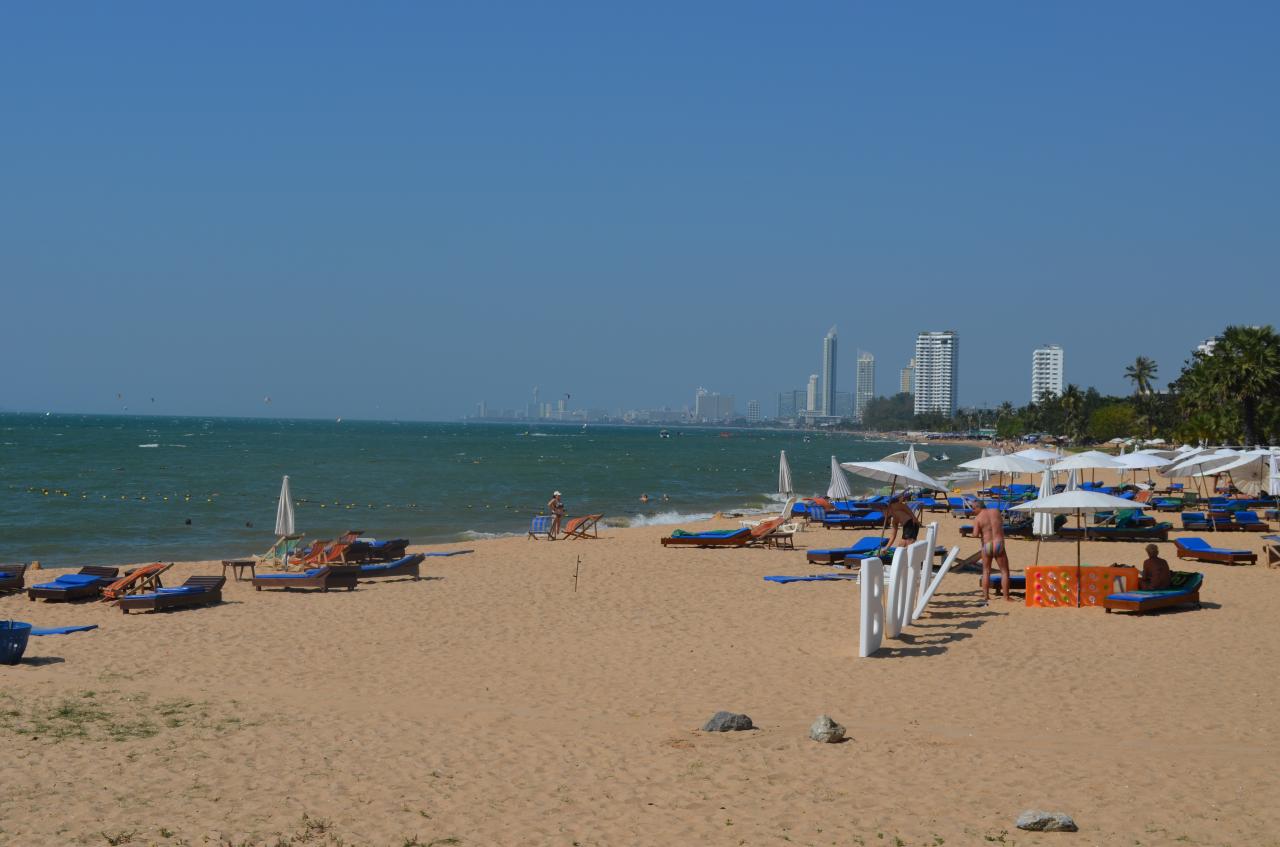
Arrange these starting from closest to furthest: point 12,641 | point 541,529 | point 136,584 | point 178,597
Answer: point 12,641 < point 178,597 < point 136,584 < point 541,529

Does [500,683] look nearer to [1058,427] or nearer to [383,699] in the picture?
[383,699]

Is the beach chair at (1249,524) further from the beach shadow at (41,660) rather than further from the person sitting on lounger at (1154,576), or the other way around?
the beach shadow at (41,660)

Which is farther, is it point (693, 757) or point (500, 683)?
point (500, 683)

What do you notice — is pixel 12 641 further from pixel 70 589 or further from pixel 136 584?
pixel 136 584

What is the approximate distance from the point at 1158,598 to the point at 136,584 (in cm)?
1452

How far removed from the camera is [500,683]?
35.6ft

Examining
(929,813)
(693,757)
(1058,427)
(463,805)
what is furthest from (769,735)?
(1058,427)

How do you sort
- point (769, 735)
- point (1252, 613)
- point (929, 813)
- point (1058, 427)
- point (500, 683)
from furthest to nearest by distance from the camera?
point (1058, 427) → point (1252, 613) → point (500, 683) → point (769, 735) → point (929, 813)

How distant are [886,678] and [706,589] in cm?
664

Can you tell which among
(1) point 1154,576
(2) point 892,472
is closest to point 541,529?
(2) point 892,472

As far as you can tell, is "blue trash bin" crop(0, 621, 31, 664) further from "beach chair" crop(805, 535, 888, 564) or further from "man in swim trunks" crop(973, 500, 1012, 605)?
"beach chair" crop(805, 535, 888, 564)

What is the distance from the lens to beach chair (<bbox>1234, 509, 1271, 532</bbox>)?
83.3 ft

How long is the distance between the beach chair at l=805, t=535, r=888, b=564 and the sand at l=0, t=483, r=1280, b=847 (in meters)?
3.41

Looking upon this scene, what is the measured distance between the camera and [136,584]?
16.3 metres
